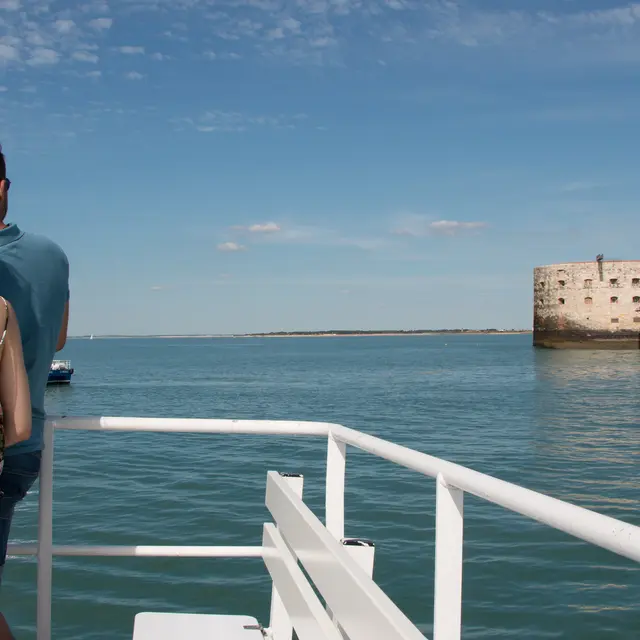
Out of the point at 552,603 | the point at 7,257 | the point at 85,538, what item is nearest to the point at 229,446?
the point at 85,538

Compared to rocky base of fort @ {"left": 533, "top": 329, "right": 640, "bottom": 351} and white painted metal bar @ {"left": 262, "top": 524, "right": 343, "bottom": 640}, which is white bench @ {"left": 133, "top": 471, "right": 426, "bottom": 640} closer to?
white painted metal bar @ {"left": 262, "top": 524, "right": 343, "bottom": 640}

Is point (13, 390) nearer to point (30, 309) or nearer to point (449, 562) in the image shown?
point (30, 309)

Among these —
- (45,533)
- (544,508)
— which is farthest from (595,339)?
(544,508)

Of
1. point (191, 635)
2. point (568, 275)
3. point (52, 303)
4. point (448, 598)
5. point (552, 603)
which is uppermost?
point (52, 303)

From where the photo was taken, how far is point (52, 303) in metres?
2.47

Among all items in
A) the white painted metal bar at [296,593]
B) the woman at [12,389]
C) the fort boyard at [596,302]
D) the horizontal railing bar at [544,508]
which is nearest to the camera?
the horizontal railing bar at [544,508]

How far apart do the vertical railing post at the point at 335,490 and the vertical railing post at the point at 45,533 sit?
1.08 meters

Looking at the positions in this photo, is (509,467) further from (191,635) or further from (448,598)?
(448,598)

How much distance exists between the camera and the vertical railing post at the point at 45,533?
9.50 ft

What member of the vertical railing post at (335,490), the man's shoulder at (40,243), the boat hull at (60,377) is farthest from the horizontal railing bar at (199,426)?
the boat hull at (60,377)

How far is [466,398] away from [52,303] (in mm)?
30216

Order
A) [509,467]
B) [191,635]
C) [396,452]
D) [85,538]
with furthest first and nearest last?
1. [509,467]
2. [85,538]
3. [191,635]
4. [396,452]

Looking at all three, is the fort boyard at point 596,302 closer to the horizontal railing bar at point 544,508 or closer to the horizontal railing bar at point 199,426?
the horizontal railing bar at point 199,426

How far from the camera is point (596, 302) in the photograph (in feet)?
215
